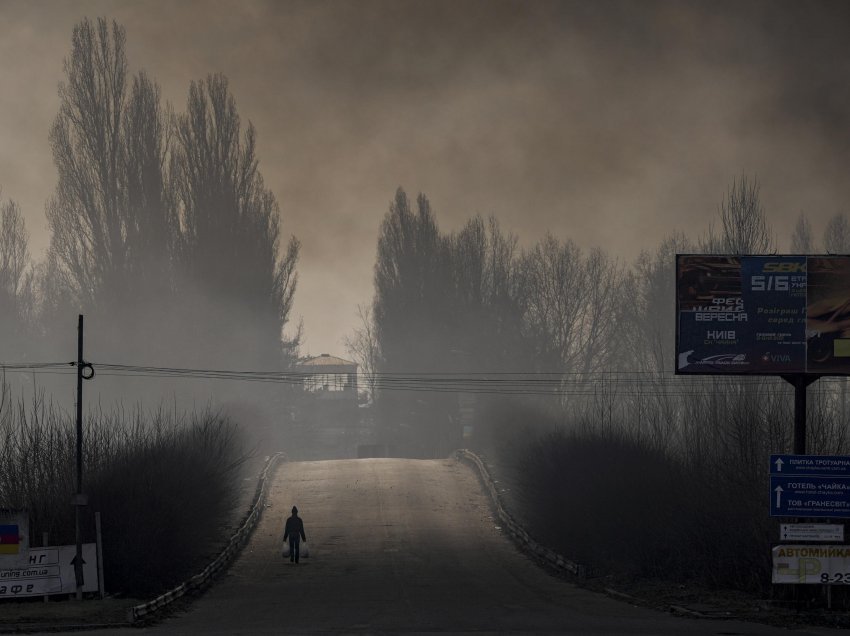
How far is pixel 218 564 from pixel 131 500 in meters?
3.73

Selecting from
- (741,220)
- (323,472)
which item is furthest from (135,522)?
(741,220)

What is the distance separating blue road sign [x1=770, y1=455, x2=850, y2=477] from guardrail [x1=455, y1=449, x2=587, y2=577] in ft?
31.6

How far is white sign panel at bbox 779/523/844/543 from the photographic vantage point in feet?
90.7

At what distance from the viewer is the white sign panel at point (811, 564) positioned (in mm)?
27375

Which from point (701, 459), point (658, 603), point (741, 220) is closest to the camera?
point (658, 603)

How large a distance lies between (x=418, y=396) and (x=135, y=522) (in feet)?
182

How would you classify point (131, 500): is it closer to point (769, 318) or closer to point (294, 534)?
point (294, 534)

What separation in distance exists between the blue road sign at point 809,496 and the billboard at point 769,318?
7.74ft

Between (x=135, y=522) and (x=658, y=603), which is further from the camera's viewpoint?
(x=135, y=522)

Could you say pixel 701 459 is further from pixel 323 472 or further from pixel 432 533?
pixel 323 472

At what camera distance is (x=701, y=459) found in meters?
39.6

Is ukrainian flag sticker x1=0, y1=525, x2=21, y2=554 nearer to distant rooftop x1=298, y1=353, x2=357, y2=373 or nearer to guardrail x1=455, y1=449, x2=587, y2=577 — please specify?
guardrail x1=455, y1=449, x2=587, y2=577

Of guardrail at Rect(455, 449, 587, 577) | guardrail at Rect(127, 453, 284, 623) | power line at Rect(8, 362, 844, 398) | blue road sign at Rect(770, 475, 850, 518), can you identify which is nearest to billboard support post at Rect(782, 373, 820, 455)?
blue road sign at Rect(770, 475, 850, 518)

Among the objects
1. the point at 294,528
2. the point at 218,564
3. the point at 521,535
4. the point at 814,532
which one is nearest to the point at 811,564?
the point at 814,532
